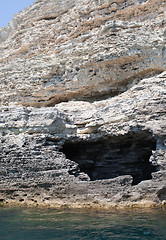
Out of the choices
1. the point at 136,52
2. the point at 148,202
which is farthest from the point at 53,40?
the point at 148,202

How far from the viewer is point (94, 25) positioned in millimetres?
14891

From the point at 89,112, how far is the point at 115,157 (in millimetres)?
2510

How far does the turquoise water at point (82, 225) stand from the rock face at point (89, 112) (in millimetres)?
1197

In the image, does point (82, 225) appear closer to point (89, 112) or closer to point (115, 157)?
point (115, 157)

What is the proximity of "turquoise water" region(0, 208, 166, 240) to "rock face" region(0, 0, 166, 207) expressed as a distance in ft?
3.93

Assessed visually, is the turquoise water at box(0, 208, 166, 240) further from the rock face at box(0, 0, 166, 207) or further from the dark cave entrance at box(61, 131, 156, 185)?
the dark cave entrance at box(61, 131, 156, 185)

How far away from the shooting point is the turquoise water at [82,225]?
199 inches

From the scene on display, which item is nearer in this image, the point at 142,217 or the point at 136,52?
the point at 142,217

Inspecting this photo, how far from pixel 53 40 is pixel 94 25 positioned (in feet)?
10.6

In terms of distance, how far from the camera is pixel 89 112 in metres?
10.7

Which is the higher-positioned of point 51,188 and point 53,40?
point 53,40

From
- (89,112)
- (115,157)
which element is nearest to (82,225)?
(115,157)

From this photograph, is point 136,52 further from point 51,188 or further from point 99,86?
point 51,188

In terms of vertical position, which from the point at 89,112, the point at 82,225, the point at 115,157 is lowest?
A: the point at 82,225
